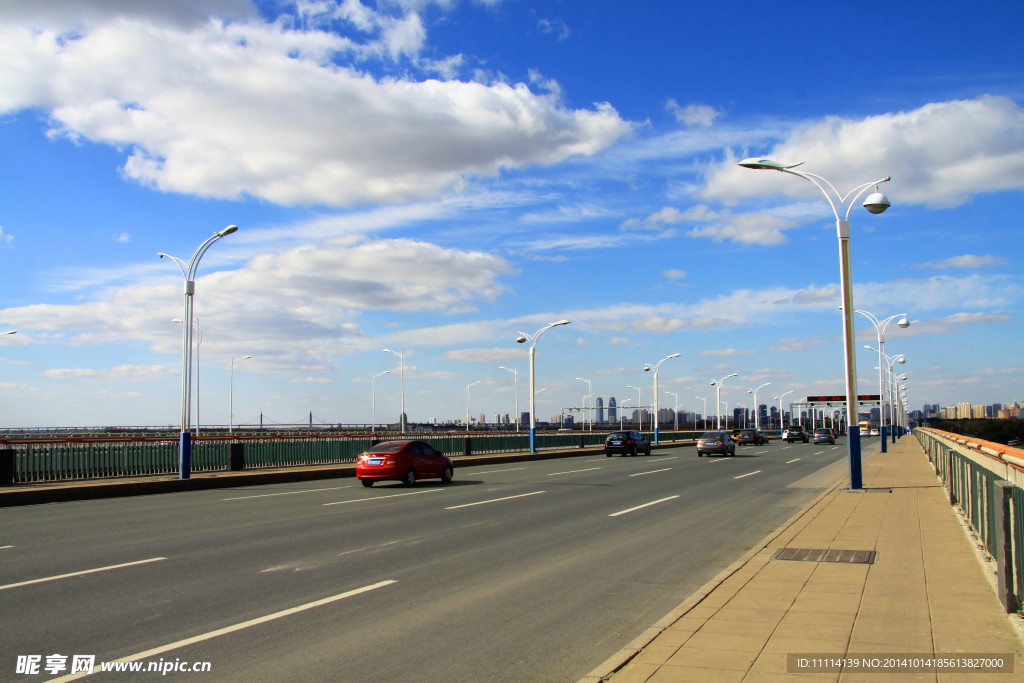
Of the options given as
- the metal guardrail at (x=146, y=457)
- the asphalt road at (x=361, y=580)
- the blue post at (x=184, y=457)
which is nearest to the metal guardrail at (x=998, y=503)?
the asphalt road at (x=361, y=580)

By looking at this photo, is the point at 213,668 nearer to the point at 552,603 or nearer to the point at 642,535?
the point at 552,603

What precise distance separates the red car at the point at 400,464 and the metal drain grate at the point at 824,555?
13.4m

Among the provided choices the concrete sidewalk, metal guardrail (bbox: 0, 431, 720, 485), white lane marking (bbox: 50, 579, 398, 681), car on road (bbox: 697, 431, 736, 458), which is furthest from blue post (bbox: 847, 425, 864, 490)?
car on road (bbox: 697, 431, 736, 458)

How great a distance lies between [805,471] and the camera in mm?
28344

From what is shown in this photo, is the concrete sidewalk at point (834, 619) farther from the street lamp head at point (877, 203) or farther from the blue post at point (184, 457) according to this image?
the blue post at point (184, 457)

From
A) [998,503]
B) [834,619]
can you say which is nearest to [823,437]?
[998,503]

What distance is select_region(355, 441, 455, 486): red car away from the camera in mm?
21594

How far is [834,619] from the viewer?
260 inches

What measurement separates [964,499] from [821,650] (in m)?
8.54

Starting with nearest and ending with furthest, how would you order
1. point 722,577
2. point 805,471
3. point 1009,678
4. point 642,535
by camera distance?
point 1009,678 < point 722,577 < point 642,535 < point 805,471

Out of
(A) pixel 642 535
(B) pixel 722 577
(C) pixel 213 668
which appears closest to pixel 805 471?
(A) pixel 642 535

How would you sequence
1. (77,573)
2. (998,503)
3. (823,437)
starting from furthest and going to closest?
1. (823,437)
2. (77,573)
3. (998,503)

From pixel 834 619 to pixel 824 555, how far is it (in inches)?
138

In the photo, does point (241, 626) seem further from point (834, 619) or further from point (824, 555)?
point (824, 555)
